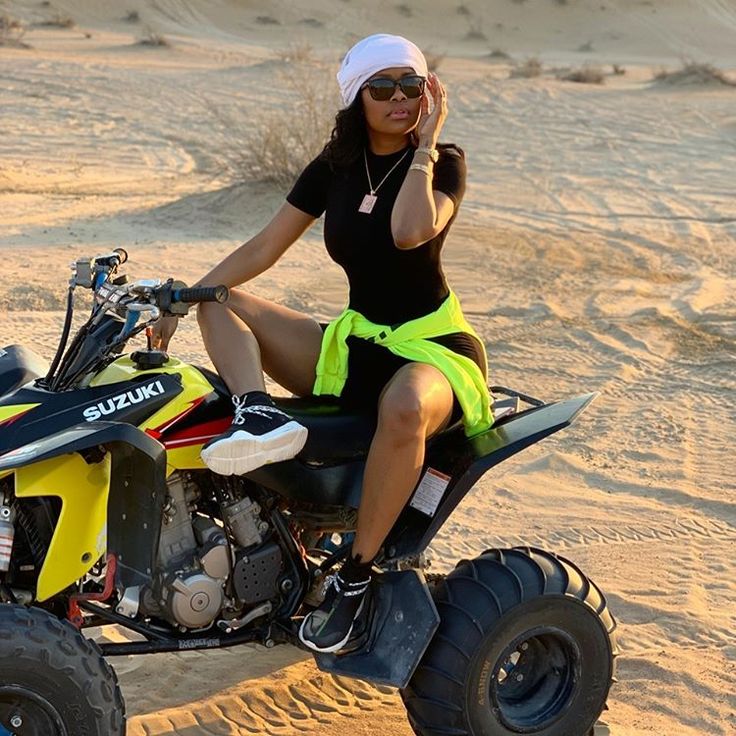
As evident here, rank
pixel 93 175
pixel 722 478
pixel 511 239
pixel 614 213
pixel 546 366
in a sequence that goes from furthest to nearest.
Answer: pixel 93 175 → pixel 614 213 → pixel 511 239 → pixel 546 366 → pixel 722 478

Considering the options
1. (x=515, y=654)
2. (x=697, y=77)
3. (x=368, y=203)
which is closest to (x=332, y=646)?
(x=515, y=654)

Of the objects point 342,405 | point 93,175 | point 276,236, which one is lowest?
point 93,175

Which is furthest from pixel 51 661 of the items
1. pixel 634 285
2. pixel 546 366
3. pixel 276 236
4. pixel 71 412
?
pixel 634 285

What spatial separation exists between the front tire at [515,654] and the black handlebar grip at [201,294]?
1.15 m

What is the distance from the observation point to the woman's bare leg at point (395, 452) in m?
3.53

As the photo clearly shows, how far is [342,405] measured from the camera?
12.8ft

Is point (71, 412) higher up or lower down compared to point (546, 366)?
higher up

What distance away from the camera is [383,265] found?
13.0 feet

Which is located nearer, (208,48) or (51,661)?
(51,661)

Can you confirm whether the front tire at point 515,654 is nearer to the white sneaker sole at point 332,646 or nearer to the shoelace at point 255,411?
the white sneaker sole at point 332,646

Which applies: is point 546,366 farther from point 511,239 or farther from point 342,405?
point 342,405

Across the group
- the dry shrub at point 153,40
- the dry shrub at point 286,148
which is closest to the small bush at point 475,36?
the dry shrub at point 153,40

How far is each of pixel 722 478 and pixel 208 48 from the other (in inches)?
953

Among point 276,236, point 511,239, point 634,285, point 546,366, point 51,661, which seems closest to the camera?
point 51,661
